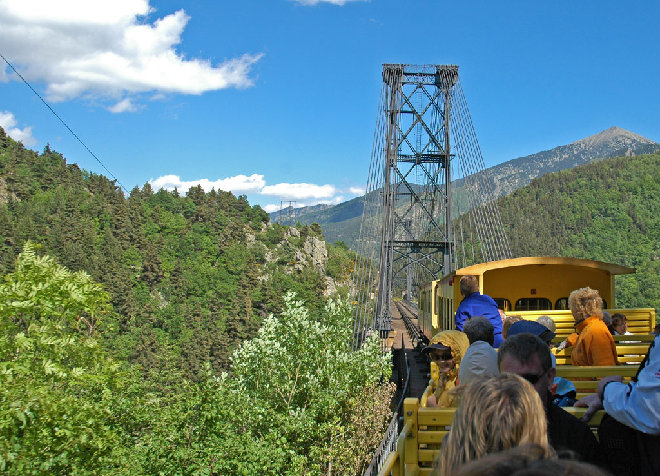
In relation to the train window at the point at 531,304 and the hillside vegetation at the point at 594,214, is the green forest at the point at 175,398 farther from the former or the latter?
the hillside vegetation at the point at 594,214

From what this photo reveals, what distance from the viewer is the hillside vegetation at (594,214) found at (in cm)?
9156

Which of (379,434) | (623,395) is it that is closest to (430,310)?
(379,434)

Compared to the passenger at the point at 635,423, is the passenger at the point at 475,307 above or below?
above

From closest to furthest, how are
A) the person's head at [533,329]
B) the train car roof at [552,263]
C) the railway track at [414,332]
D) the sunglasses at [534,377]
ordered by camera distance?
the sunglasses at [534,377], the person's head at [533,329], the train car roof at [552,263], the railway track at [414,332]

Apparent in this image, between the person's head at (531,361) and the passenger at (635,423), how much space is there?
0.31 meters

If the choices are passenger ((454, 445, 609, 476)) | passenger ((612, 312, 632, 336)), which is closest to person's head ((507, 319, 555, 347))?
passenger ((454, 445, 609, 476))

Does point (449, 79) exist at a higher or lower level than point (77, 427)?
higher

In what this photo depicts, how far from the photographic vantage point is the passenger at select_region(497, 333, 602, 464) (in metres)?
2.47

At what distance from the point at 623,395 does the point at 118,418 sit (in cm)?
1459

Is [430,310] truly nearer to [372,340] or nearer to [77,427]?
[372,340]

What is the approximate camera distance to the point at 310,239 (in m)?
130

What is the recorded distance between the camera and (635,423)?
2246 mm

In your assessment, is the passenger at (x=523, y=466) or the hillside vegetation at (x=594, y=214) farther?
the hillside vegetation at (x=594, y=214)

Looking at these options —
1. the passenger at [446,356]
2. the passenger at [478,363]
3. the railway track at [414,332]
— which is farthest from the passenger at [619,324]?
the railway track at [414,332]
